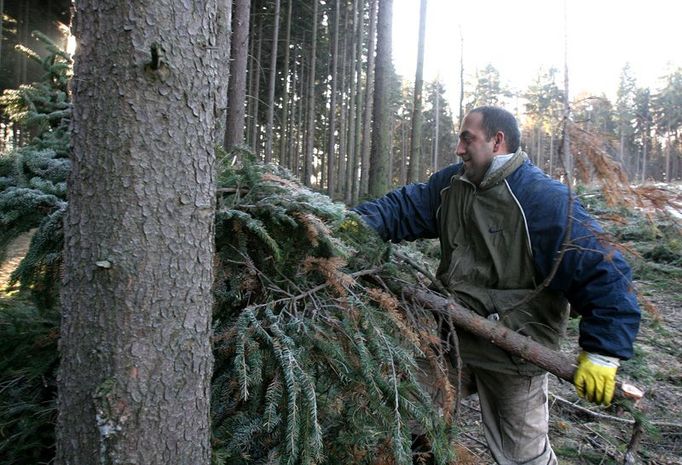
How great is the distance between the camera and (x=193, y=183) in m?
1.67

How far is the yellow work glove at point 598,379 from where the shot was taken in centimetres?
216

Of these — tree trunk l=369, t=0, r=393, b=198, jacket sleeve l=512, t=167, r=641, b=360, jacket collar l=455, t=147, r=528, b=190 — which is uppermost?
tree trunk l=369, t=0, r=393, b=198

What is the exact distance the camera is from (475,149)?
2.82m

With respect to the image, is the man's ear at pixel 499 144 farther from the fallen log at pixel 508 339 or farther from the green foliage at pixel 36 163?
the green foliage at pixel 36 163

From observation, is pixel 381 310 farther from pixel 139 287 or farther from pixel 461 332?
pixel 139 287

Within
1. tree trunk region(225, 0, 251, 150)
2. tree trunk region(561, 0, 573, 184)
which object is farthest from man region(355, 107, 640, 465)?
tree trunk region(225, 0, 251, 150)

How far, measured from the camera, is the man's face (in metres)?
2.80

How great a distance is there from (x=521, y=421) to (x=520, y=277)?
0.87 m

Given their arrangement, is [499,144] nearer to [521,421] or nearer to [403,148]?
[521,421]

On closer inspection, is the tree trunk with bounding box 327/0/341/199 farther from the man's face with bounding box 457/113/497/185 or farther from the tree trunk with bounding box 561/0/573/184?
the tree trunk with bounding box 561/0/573/184

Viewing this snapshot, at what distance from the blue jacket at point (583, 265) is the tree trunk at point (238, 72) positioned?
20.7 ft

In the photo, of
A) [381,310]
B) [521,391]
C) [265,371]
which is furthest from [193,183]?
[521,391]

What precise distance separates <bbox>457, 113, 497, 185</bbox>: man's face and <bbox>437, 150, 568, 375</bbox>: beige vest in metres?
0.09

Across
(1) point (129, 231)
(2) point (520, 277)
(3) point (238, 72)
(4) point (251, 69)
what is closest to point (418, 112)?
(3) point (238, 72)
